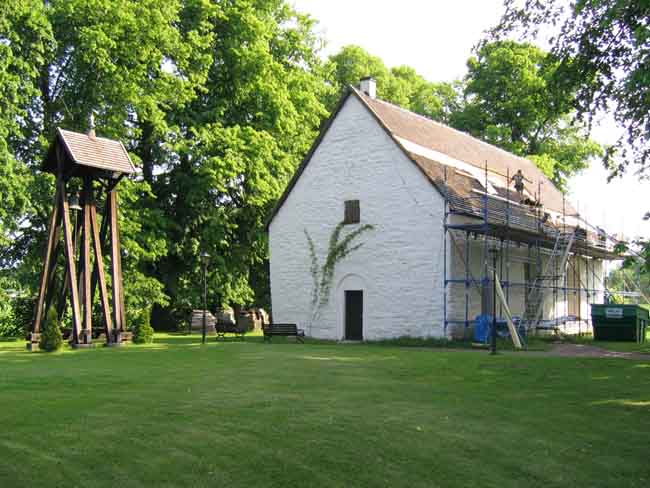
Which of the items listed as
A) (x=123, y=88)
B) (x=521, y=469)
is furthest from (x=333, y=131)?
(x=521, y=469)

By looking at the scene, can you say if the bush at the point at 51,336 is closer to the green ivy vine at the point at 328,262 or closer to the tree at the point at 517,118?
the green ivy vine at the point at 328,262

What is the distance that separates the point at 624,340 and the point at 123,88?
22044 millimetres

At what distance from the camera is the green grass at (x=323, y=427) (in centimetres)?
725

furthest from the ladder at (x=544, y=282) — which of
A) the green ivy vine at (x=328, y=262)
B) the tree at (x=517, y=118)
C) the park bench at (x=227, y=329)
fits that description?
the tree at (x=517, y=118)

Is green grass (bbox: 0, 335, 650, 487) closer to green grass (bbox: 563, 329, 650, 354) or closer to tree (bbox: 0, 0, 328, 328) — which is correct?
green grass (bbox: 563, 329, 650, 354)

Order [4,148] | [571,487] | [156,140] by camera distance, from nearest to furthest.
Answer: [571,487] → [4,148] → [156,140]

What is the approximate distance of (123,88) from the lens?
29.6 metres

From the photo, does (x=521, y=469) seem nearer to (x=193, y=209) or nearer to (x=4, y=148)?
(x=4, y=148)

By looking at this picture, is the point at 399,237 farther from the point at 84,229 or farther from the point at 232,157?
the point at 84,229

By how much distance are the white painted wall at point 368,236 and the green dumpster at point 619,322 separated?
7136 millimetres

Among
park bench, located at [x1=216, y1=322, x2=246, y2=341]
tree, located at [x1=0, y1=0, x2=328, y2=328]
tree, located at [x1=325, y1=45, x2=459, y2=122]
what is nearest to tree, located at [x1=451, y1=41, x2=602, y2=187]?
tree, located at [x1=325, y1=45, x2=459, y2=122]

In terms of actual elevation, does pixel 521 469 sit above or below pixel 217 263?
below

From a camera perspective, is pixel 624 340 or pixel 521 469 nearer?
pixel 521 469

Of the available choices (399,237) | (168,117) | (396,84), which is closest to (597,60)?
(399,237)
